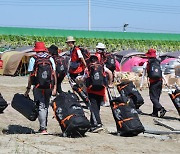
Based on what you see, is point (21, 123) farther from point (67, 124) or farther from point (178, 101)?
point (178, 101)

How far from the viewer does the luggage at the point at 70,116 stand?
8.70 m

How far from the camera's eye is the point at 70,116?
873 cm

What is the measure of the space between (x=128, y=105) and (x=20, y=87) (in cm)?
990

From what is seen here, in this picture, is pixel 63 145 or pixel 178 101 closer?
pixel 63 145

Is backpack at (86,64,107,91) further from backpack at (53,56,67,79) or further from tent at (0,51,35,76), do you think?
tent at (0,51,35,76)

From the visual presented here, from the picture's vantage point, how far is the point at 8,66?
83.6 feet

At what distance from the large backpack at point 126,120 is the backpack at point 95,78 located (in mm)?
536

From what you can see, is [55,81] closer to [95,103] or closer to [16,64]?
[95,103]

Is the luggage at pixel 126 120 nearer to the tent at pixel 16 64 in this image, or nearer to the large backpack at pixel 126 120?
the large backpack at pixel 126 120


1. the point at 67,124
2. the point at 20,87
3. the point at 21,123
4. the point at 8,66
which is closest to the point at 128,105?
the point at 67,124

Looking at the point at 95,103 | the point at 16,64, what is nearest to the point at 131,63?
the point at 16,64

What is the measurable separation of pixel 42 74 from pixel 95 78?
1.30 metres

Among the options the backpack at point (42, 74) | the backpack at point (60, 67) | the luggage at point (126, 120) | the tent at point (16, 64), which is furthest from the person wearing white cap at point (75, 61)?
the tent at point (16, 64)

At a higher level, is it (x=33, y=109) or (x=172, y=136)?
(x=33, y=109)
